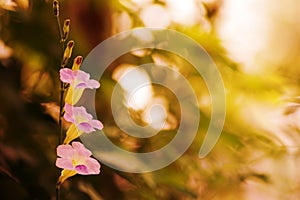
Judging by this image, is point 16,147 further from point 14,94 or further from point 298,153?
point 298,153

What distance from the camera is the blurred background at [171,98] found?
545 millimetres

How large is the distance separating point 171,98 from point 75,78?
22cm

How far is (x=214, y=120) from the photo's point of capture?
2.05 ft

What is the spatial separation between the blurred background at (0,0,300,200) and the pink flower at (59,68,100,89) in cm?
11

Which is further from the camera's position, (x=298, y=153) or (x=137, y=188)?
(x=298, y=153)

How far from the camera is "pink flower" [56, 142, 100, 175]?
0.43 meters

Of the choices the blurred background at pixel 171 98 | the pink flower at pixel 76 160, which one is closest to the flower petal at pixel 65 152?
the pink flower at pixel 76 160

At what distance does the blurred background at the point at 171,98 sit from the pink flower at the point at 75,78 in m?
0.11

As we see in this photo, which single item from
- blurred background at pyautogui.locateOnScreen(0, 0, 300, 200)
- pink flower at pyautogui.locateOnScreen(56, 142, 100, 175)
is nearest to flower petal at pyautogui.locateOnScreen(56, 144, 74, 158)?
pink flower at pyautogui.locateOnScreen(56, 142, 100, 175)

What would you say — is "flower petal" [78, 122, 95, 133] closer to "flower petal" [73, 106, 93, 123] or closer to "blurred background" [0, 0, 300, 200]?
"flower petal" [73, 106, 93, 123]

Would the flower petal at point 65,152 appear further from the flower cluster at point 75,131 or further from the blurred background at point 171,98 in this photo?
the blurred background at point 171,98

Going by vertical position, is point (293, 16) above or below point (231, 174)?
above

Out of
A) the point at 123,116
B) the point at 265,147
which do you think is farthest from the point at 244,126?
the point at 123,116

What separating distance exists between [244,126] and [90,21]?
245 mm
